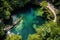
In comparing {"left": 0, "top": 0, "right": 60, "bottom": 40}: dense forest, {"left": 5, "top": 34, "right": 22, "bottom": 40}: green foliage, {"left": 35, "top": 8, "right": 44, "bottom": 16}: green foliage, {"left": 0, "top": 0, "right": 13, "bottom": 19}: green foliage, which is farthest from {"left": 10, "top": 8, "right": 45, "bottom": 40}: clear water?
{"left": 0, "top": 0, "right": 13, "bottom": 19}: green foliage

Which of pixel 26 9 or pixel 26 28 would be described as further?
pixel 26 9

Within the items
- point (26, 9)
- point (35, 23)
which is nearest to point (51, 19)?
point (35, 23)

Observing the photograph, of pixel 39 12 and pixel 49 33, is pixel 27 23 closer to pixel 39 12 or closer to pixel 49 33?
pixel 39 12

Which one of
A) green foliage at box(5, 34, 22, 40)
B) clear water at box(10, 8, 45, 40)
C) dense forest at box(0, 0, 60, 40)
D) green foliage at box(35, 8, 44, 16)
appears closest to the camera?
dense forest at box(0, 0, 60, 40)

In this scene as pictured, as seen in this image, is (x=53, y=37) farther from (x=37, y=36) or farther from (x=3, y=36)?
(x=3, y=36)

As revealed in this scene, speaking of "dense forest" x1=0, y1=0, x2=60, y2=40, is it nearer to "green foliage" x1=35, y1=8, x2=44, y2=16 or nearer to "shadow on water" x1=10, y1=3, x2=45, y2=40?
"green foliage" x1=35, y1=8, x2=44, y2=16

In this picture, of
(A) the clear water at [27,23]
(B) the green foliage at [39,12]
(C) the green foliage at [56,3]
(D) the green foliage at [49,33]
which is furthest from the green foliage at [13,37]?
(C) the green foliage at [56,3]

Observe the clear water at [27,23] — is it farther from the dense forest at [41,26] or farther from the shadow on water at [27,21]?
the dense forest at [41,26]

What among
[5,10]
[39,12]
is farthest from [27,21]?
[5,10]
